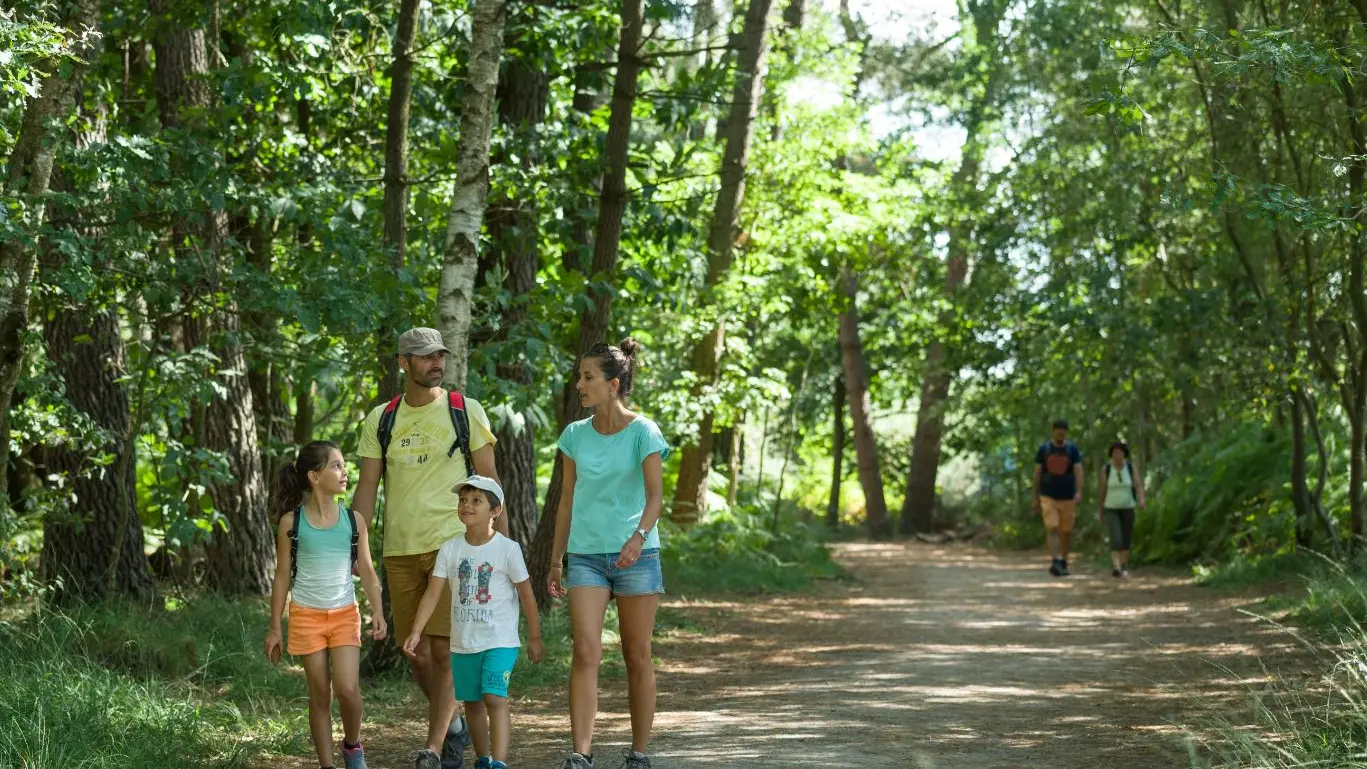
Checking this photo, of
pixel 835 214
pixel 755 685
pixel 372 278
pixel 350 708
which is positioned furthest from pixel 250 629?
pixel 835 214

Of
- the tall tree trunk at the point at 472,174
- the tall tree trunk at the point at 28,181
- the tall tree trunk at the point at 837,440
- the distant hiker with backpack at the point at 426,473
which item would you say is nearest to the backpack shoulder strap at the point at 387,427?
the distant hiker with backpack at the point at 426,473

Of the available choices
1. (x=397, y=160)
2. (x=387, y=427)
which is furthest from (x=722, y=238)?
(x=387, y=427)

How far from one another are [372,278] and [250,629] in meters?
2.87

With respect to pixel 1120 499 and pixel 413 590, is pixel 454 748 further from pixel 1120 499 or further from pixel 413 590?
pixel 1120 499

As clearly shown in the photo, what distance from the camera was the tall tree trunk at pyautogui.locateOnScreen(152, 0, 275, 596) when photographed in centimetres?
1292

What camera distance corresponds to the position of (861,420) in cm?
3547

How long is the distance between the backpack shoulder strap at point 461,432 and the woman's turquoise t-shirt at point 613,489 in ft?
1.94

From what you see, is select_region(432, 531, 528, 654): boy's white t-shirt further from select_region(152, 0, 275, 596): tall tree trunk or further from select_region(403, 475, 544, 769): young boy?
select_region(152, 0, 275, 596): tall tree trunk

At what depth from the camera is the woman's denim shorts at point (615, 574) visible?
6.80m

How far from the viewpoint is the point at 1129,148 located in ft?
78.6

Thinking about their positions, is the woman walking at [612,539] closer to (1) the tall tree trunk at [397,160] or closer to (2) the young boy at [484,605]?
(2) the young boy at [484,605]

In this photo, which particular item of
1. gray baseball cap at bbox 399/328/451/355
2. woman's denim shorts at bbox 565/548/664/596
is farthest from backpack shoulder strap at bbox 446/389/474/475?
woman's denim shorts at bbox 565/548/664/596

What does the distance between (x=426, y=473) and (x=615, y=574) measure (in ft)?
3.46

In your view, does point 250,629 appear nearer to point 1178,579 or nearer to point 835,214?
point 1178,579
